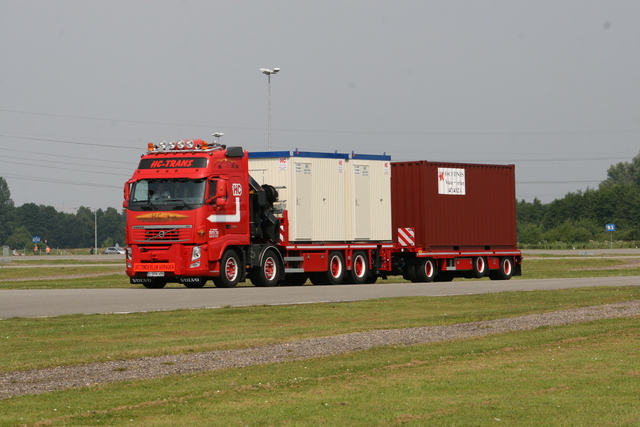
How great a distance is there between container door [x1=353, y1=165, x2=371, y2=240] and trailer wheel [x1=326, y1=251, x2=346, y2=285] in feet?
3.79

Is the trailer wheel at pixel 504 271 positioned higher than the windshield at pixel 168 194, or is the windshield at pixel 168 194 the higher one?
the windshield at pixel 168 194

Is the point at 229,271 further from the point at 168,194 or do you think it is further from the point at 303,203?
the point at 303,203

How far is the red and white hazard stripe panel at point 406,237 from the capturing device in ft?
118

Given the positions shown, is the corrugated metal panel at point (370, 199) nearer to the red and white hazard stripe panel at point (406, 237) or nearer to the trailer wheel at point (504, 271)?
the red and white hazard stripe panel at point (406, 237)

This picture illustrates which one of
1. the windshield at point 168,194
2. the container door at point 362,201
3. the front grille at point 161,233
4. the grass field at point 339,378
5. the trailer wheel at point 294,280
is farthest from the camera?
the container door at point 362,201

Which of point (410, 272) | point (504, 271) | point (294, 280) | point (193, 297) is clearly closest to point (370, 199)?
point (410, 272)

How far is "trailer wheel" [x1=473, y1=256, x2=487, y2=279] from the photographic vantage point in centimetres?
3809

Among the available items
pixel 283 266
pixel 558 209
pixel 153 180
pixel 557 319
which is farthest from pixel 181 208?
pixel 558 209

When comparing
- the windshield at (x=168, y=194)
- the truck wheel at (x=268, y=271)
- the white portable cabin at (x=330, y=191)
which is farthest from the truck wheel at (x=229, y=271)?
the white portable cabin at (x=330, y=191)

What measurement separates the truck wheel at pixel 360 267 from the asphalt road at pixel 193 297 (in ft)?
12.4

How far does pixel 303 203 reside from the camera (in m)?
32.5

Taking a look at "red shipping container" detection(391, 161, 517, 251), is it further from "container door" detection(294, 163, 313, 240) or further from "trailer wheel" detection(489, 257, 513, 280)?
"container door" detection(294, 163, 313, 240)

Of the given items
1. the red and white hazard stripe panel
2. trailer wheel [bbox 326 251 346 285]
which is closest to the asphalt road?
trailer wheel [bbox 326 251 346 285]

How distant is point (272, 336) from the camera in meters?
15.6
